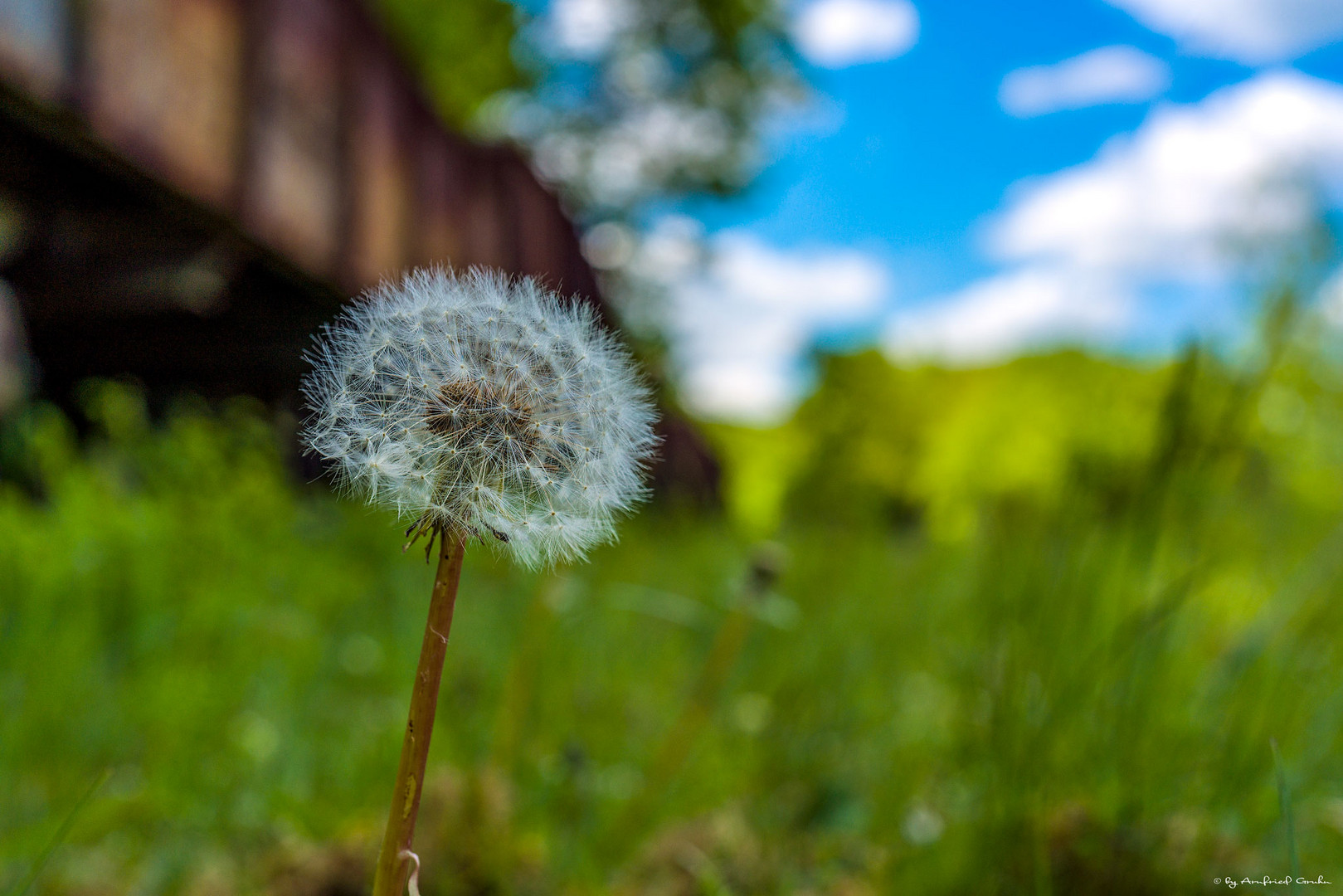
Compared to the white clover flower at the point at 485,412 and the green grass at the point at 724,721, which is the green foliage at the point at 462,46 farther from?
the white clover flower at the point at 485,412

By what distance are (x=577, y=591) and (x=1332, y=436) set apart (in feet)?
51.5

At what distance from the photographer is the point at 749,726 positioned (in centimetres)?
247

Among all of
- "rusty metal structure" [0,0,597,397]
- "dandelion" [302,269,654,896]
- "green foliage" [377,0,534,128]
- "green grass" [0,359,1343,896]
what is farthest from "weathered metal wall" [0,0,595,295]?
"green foliage" [377,0,534,128]

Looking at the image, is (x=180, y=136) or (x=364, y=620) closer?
(x=364, y=620)

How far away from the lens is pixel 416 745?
66cm

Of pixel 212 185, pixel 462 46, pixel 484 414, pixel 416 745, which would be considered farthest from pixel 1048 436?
pixel 416 745

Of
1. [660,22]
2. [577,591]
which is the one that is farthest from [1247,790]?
[660,22]

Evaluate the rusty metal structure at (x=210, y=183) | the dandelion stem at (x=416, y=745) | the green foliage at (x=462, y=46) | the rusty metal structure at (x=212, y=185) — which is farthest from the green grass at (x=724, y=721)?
the green foliage at (x=462, y=46)

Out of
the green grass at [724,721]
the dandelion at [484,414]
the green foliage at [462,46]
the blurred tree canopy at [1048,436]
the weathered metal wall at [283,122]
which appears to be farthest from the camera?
the green foliage at [462,46]

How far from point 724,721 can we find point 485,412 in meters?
2.04

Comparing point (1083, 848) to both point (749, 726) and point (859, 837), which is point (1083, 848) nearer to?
point (859, 837)

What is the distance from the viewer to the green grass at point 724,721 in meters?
1.69

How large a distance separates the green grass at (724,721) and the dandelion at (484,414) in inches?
10.0

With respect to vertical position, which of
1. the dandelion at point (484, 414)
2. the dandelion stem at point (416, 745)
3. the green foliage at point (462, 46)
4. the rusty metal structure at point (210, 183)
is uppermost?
the green foliage at point (462, 46)
